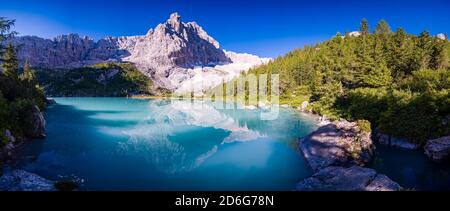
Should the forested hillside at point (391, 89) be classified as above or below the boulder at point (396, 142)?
above

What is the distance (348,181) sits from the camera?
48.6 ft

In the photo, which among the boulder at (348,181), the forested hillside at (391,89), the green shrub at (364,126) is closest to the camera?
the boulder at (348,181)

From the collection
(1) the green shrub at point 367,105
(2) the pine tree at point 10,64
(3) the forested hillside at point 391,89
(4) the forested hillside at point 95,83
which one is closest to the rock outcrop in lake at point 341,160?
(3) the forested hillside at point 391,89

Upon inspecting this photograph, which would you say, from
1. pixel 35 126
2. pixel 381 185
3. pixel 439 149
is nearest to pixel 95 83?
pixel 35 126

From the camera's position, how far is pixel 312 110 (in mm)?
55250

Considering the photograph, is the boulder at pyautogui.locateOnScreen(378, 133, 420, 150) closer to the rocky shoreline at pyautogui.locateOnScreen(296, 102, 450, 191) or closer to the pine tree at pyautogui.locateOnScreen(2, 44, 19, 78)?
the rocky shoreline at pyautogui.locateOnScreen(296, 102, 450, 191)

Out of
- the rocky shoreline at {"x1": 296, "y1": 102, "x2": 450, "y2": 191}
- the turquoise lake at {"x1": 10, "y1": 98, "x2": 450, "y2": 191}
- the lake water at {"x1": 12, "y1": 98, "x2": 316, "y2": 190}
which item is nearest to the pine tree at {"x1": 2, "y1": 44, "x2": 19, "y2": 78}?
the lake water at {"x1": 12, "y1": 98, "x2": 316, "y2": 190}

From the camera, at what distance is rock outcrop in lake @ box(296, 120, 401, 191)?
46.9 ft

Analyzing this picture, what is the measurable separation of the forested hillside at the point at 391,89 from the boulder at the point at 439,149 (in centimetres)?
235

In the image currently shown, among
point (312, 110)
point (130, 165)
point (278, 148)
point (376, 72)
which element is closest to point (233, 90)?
point (312, 110)

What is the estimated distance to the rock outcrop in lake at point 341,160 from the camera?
46.9ft

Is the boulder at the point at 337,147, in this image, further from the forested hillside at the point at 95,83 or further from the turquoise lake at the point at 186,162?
the forested hillside at the point at 95,83

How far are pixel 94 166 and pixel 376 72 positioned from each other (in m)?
46.0

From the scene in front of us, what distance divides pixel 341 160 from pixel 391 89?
24.3 m
